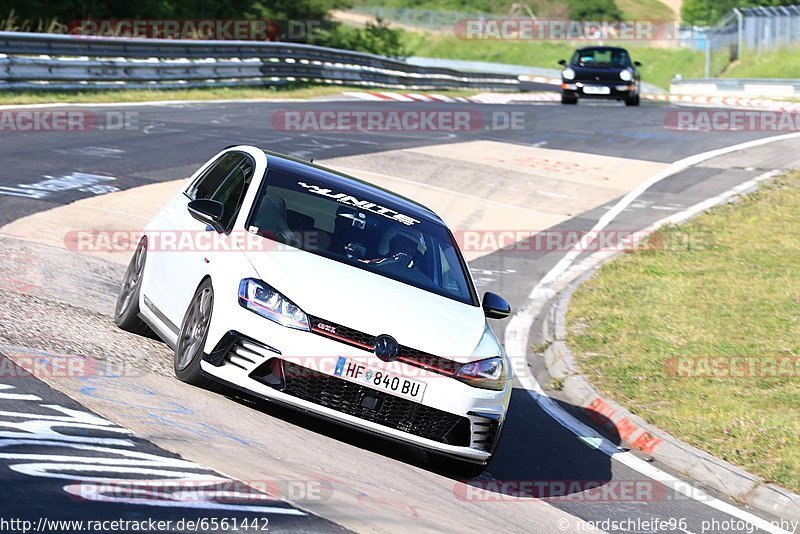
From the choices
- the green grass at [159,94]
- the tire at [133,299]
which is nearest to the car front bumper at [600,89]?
the green grass at [159,94]

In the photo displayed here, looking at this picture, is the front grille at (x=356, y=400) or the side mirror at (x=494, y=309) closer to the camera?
the front grille at (x=356, y=400)

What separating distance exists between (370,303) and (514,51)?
85106 millimetres

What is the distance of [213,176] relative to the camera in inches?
355

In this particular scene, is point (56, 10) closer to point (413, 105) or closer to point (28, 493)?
point (413, 105)

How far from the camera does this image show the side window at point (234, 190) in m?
8.09

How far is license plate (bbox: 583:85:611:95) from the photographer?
3334 centimetres

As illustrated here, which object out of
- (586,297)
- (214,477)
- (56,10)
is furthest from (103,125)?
(56,10)

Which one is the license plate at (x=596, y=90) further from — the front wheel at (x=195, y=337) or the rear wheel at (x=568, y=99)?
the front wheel at (x=195, y=337)
